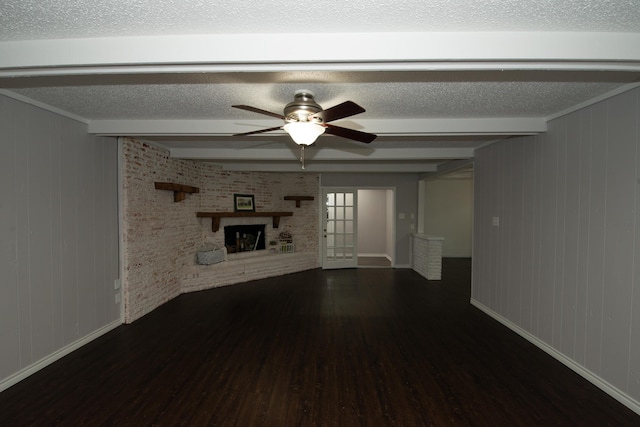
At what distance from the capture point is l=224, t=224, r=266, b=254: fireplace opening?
6.23m

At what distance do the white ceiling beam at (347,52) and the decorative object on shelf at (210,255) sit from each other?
4.08m

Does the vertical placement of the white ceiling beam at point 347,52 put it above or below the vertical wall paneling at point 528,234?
above

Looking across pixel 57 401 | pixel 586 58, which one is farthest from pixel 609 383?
pixel 57 401

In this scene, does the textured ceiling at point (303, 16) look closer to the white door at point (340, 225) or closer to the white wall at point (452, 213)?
the white door at point (340, 225)

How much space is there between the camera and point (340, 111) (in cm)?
192

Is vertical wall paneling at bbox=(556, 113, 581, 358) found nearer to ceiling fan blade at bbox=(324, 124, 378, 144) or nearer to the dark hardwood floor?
the dark hardwood floor

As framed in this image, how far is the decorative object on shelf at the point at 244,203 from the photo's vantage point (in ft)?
20.6

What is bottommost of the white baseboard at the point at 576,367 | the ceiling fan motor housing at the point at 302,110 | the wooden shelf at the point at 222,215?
the white baseboard at the point at 576,367

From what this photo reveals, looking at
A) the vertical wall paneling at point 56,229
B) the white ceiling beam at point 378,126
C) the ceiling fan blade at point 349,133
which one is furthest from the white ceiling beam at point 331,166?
the ceiling fan blade at point 349,133

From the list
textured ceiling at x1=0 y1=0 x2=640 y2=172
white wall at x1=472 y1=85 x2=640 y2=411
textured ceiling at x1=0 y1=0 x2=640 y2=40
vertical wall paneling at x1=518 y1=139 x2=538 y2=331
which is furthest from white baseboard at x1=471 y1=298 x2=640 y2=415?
textured ceiling at x1=0 y1=0 x2=640 y2=40

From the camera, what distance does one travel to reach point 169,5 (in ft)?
4.42

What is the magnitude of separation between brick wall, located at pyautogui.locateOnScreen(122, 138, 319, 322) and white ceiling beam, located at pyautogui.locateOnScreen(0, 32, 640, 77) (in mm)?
2353

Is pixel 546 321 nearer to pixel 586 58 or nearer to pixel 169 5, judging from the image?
pixel 586 58

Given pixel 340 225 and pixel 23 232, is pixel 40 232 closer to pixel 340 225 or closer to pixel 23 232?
pixel 23 232
